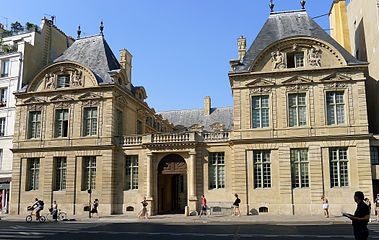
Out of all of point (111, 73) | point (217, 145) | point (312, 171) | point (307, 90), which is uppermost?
point (111, 73)

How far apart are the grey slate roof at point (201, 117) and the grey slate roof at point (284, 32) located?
1901cm

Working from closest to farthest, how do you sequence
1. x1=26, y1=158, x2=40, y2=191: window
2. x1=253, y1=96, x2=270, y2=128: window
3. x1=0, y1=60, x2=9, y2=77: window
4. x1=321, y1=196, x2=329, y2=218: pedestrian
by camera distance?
1. x1=321, y1=196, x2=329, y2=218: pedestrian
2. x1=253, y1=96, x2=270, y2=128: window
3. x1=26, y1=158, x2=40, y2=191: window
4. x1=0, y1=60, x2=9, y2=77: window

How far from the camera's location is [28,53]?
3284 centimetres

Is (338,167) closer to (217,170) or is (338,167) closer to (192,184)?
(217,170)

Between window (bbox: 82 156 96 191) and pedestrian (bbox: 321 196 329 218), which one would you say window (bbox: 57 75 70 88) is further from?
pedestrian (bbox: 321 196 329 218)

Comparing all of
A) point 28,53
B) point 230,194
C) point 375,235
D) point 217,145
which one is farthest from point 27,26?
point 375,235

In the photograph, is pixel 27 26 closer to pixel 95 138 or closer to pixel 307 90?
pixel 95 138

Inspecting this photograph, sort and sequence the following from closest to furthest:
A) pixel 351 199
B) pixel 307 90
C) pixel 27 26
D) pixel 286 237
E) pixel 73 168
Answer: pixel 286 237, pixel 351 199, pixel 307 90, pixel 73 168, pixel 27 26

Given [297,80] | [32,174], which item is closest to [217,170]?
[297,80]

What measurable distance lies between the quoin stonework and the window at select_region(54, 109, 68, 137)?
3.4 inches

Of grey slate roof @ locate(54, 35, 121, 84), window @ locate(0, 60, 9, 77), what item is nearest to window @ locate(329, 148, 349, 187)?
grey slate roof @ locate(54, 35, 121, 84)

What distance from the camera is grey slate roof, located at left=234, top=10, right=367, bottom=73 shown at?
2728 centimetres

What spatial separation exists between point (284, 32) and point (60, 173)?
2176cm

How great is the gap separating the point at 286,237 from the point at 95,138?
1911cm
